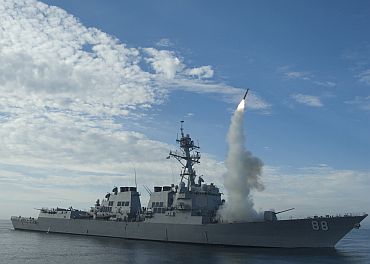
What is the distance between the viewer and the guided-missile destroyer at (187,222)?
3647 centimetres

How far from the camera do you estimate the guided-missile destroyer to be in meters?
36.5

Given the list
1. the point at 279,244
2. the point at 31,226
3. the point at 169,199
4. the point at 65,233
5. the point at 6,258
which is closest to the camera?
the point at 6,258

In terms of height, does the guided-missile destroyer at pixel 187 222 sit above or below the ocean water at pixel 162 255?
above

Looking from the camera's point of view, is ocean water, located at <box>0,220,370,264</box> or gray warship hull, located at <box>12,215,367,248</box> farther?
gray warship hull, located at <box>12,215,367,248</box>

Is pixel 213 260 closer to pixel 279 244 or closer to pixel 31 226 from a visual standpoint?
pixel 279 244

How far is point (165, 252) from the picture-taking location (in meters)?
36.2

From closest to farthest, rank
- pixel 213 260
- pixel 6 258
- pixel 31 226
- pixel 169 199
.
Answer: pixel 213 260
pixel 6 258
pixel 169 199
pixel 31 226

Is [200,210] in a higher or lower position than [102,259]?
higher

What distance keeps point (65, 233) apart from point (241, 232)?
32.6 metres

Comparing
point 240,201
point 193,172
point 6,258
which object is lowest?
point 6,258

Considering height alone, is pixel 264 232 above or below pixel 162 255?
above

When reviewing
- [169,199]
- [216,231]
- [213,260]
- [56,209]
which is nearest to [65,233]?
[56,209]

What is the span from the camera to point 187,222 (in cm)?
4156

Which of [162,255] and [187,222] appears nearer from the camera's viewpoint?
[162,255]
